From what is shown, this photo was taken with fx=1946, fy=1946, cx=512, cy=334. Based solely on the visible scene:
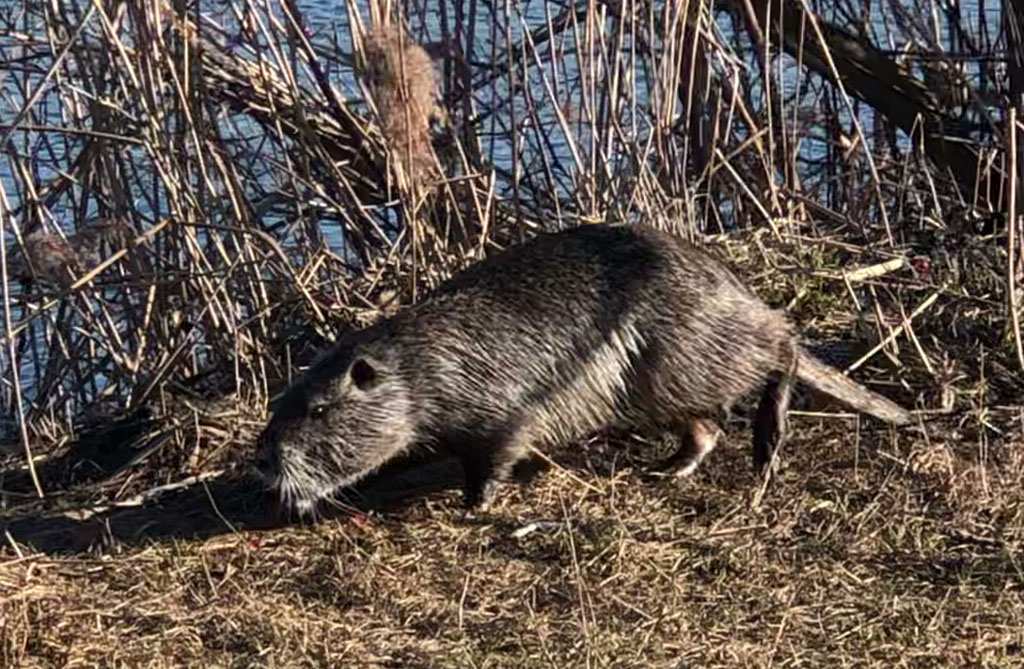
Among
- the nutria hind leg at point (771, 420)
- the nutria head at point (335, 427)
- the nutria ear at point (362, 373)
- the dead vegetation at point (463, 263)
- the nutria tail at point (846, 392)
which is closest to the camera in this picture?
the dead vegetation at point (463, 263)

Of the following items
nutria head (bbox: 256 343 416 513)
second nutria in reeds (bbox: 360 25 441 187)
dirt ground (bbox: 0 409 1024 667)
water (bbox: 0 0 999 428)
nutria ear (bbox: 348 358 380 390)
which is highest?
second nutria in reeds (bbox: 360 25 441 187)

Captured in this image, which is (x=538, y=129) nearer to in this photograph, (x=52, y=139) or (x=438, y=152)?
(x=438, y=152)

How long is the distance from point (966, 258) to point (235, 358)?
2.23m

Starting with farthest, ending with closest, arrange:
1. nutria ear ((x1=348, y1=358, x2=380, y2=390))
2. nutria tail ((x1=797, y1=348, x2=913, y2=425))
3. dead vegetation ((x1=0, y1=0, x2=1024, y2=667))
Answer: nutria tail ((x1=797, y1=348, x2=913, y2=425)) < nutria ear ((x1=348, y1=358, x2=380, y2=390)) < dead vegetation ((x1=0, y1=0, x2=1024, y2=667))

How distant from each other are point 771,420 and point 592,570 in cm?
85

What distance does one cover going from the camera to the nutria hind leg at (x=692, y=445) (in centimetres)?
496

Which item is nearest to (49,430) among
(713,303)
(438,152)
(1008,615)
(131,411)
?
(131,411)

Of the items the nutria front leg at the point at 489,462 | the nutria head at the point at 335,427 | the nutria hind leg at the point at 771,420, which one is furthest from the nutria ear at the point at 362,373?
the nutria hind leg at the point at 771,420

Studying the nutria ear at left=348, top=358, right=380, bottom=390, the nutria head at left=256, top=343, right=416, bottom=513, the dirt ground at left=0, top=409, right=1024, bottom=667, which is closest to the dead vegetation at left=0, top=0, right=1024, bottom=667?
the dirt ground at left=0, top=409, right=1024, bottom=667

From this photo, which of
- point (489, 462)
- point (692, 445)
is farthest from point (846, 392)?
point (489, 462)

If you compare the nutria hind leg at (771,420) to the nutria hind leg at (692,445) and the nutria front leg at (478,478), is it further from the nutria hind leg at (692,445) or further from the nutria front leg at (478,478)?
the nutria front leg at (478,478)

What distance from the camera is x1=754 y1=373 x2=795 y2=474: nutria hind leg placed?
4.93 metres

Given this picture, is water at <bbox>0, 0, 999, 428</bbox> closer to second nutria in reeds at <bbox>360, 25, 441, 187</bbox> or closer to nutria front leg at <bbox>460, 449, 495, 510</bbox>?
second nutria in reeds at <bbox>360, 25, 441, 187</bbox>

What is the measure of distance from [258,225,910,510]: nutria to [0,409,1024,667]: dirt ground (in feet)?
0.44
